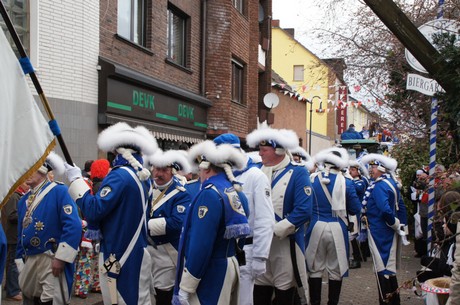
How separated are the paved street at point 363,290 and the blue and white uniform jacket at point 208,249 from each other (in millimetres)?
3858

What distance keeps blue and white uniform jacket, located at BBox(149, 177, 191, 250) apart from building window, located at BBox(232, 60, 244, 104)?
14.6 meters

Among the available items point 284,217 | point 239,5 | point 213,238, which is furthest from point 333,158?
point 239,5

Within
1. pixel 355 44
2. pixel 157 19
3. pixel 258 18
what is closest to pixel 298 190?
pixel 355 44

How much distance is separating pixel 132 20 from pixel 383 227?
350 inches

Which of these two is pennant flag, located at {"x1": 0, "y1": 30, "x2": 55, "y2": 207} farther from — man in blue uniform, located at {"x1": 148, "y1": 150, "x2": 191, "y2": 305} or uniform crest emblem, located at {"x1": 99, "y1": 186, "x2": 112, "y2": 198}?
man in blue uniform, located at {"x1": 148, "y1": 150, "x2": 191, "y2": 305}

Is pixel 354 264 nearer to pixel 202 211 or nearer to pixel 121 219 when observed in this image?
pixel 121 219

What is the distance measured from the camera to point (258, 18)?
2416 cm

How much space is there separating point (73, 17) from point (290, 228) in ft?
23.3

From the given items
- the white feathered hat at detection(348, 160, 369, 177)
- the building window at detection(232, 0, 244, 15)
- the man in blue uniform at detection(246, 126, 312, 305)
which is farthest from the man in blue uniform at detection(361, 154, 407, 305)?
the building window at detection(232, 0, 244, 15)

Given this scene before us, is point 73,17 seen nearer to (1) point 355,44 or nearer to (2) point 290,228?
(1) point 355,44

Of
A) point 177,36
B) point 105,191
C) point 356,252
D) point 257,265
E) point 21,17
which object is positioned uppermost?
point 177,36

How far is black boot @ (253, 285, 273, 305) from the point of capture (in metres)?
6.89

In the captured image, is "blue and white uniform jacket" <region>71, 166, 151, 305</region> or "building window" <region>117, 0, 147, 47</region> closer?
"blue and white uniform jacket" <region>71, 166, 151, 305</region>

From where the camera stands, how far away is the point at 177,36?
17.8 m
